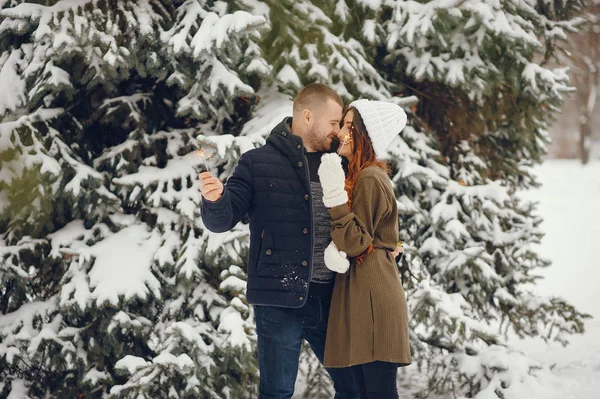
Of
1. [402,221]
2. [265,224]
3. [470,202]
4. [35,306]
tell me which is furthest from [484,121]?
[35,306]

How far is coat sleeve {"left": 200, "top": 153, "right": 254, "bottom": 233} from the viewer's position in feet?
8.92

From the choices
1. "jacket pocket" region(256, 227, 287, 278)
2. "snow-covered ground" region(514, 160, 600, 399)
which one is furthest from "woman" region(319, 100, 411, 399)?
"snow-covered ground" region(514, 160, 600, 399)

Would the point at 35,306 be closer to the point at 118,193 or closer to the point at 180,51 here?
the point at 118,193

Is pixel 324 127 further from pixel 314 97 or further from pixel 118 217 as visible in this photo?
pixel 118 217

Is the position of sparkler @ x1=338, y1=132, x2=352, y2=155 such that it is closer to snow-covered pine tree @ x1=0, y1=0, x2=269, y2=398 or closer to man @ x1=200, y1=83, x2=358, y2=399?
man @ x1=200, y1=83, x2=358, y2=399

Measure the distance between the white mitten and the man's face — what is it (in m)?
0.65

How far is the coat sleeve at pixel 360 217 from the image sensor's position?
105 inches

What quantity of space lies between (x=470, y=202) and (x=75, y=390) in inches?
141

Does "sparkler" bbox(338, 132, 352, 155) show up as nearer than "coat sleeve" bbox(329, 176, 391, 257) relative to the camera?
No

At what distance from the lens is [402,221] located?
204 inches

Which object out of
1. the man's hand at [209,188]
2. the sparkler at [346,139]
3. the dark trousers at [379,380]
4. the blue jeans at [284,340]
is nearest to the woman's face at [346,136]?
the sparkler at [346,139]

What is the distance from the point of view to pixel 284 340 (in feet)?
9.57

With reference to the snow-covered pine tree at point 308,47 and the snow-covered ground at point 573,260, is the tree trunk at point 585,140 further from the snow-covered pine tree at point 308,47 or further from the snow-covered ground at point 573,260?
the snow-covered pine tree at point 308,47

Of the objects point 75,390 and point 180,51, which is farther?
point 75,390
